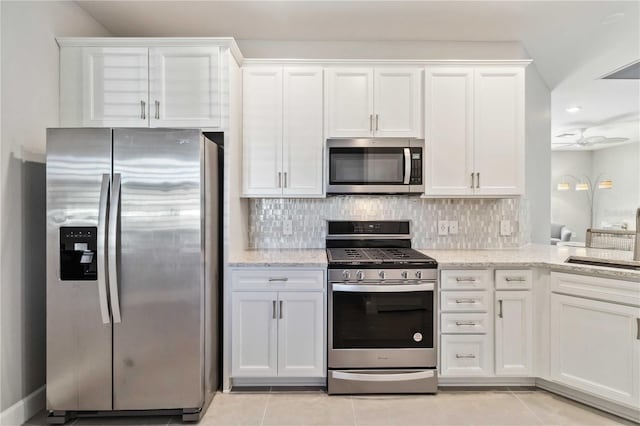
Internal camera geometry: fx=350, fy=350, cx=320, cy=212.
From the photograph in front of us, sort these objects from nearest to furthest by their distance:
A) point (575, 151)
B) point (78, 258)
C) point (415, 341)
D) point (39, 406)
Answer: point (78, 258) < point (39, 406) < point (415, 341) < point (575, 151)

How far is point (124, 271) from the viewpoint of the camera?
6.62ft

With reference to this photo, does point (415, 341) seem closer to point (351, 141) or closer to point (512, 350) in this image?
point (512, 350)

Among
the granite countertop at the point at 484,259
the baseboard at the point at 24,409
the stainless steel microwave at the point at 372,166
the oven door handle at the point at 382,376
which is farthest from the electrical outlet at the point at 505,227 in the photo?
the baseboard at the point at 24,409

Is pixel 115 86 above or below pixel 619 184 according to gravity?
above

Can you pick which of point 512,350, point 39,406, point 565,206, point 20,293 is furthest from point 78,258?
point 565,206

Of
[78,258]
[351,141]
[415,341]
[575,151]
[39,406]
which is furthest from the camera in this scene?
[575,151]

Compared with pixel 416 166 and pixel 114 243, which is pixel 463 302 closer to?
pixel 416 166

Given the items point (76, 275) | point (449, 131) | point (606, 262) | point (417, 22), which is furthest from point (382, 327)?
point (417, 22)

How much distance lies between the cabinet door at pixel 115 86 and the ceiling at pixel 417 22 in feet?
1.35

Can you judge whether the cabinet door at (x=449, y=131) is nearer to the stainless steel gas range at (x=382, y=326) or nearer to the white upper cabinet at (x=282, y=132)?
the stainless steel gas range at (x=382, y=326)

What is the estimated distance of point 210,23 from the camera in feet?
9.01

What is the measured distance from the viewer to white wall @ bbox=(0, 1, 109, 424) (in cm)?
197

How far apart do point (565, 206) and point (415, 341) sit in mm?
8627

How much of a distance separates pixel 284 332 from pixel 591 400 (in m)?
2.00
